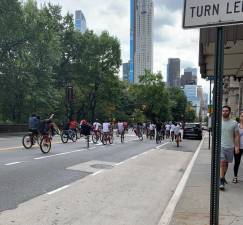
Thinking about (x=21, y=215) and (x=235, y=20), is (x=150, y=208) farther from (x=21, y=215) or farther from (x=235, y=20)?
(x=235, y=20)

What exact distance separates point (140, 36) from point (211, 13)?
187228 mm

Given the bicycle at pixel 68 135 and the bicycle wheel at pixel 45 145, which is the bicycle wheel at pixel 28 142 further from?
the bicycle at pixel 68 135

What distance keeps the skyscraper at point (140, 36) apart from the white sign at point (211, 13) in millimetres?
169217

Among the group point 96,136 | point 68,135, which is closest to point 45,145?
point 68,135

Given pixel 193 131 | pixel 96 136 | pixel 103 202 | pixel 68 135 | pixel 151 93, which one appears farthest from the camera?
pixel 151 93

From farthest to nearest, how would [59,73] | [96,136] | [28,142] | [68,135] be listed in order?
[59,73], [96,136], [68,135], [28,142]

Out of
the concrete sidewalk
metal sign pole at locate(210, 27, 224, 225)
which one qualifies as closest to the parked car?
the concrete sidewalk

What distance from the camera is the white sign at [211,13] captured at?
4.74 metres

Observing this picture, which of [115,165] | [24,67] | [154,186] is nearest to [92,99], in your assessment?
[24,67]

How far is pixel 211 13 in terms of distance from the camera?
4879mm

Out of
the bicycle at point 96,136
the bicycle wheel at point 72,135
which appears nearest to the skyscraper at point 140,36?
the bicycle at point 96,136

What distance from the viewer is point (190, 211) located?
755 cm

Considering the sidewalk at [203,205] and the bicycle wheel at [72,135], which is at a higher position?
the bicycle wheel at [72,135]

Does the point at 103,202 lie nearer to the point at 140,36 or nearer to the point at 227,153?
the point at 227,153
